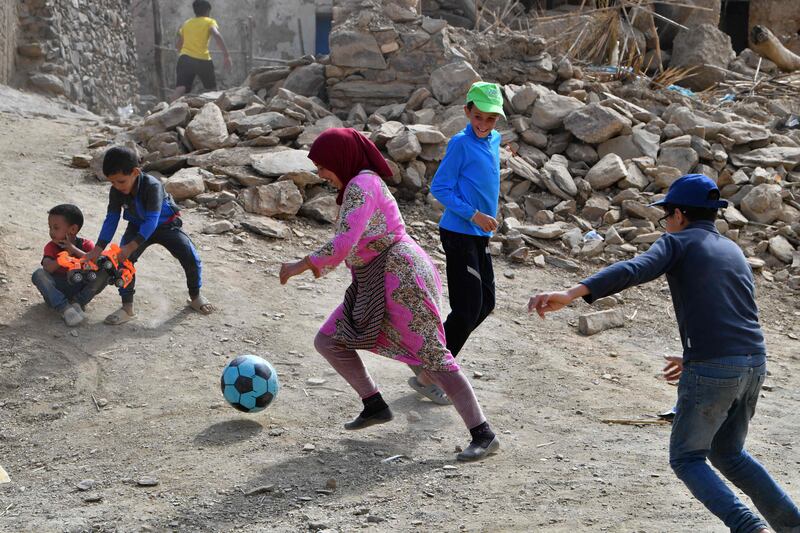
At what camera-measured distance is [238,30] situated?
2067 centimetres

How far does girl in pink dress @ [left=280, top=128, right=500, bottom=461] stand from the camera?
4.23m

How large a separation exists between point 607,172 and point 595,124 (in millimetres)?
661

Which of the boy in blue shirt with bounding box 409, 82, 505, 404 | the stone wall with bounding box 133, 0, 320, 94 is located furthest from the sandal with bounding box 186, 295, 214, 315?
the stone wall with bounding box 133, 0, 320, 94

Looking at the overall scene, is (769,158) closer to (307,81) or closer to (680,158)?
(680,158)

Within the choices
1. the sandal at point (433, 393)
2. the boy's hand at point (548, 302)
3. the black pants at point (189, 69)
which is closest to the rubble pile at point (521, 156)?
the black pants at point (189, 69)

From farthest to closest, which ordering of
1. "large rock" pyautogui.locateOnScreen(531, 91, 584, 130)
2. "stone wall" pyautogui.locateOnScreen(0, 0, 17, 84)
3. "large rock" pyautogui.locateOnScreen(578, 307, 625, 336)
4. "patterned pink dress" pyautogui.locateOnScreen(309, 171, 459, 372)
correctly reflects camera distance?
"stone wall" pyautogui.locateOnScreen(0, 0, 17, 84) < "large rock" pyautogui.locateOnScreen(531, 91, 584, 130) < "large rock" pyautogui.locateOnScreen(578, 307, 625, 336) < "patterned pink dress" pyautogui.locateOnScreen(309, 171, 459, 372)

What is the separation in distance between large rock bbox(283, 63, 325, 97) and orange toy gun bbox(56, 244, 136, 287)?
5.19 m

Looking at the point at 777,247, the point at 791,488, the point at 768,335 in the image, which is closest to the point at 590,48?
the point at 777,247

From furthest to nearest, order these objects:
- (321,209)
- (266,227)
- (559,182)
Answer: (559,182), (321,209), (266,227)

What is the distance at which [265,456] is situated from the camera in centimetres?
440

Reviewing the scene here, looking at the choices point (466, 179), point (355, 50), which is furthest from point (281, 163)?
point (466, 179)

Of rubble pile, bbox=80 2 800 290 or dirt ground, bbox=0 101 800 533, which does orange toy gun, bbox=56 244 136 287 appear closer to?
dirt ground, bbox=0 101 800 533

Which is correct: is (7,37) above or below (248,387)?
above

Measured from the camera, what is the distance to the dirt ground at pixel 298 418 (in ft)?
12.6
